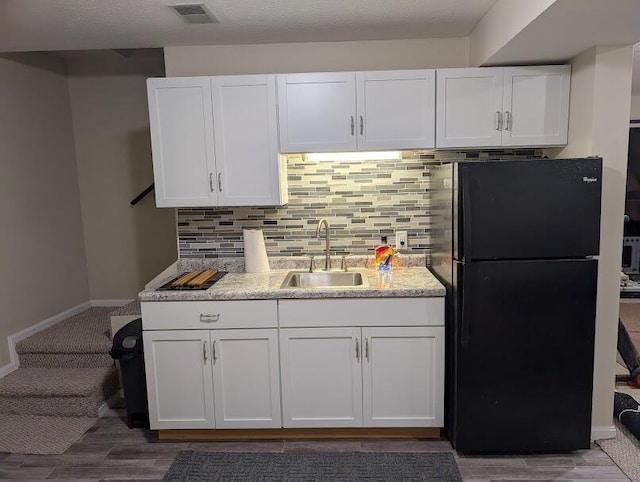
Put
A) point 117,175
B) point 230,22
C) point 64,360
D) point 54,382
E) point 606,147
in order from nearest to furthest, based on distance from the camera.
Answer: point 606,147, point 230,22, point 54,382, point 64,360, point 117,175

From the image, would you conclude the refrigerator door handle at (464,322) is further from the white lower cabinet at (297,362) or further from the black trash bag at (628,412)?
the black trash bag at (628,412)

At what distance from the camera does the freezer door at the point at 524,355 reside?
2.21 m

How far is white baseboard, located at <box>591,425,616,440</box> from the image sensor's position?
2492 millimetres

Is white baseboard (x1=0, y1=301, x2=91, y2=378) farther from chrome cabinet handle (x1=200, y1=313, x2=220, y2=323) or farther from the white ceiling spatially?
the white ceiling

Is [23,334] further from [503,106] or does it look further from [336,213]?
[503,106]

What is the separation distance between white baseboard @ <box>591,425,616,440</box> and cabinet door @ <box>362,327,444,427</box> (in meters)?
0.85

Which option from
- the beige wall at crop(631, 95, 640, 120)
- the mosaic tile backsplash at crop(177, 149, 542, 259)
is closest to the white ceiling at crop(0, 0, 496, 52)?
the mosaic tile backsplash at crop(177, 149, 542, 259)

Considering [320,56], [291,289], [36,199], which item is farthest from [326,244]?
[36,199]

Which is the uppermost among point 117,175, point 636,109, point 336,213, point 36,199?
point 636,109

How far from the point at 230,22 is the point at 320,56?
0.63 meters

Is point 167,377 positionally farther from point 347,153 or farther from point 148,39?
point 148,39

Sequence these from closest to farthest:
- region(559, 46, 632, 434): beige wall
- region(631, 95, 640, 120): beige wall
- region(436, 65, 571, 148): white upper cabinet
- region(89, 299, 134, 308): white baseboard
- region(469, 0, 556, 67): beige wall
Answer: region(469, 0, 556, 67): beige wall
region(559, 46, 632, 434): beige wall
region(436, 65, 571, 148): white upper cabinet
region(89, 299, 134, 308): white baseboard
region(631, 95, 640, 120): beige wall

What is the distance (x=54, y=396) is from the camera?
2.88 metres

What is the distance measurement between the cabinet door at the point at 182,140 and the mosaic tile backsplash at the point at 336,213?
0.34 meters
